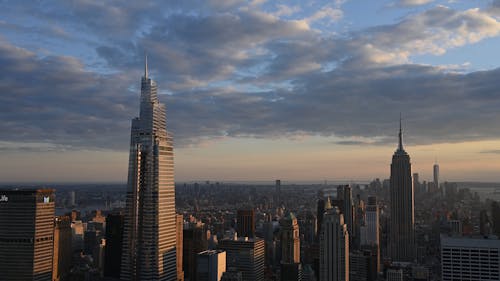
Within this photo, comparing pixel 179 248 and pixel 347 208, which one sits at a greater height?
pixel 347 208

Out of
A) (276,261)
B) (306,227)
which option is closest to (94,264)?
(276,261)

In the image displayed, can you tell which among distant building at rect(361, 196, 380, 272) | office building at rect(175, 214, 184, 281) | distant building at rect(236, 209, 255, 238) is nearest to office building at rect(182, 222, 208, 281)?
office building at rect(175, 214, 184, 281)


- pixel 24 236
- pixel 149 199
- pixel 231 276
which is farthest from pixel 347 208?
pixel 24 236

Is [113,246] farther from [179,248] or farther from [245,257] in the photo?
[245,257]

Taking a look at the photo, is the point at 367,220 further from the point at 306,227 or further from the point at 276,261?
the point at 276,261

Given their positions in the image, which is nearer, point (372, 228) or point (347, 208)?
point (372, 228)
